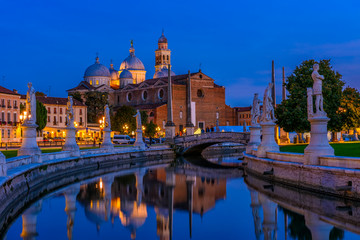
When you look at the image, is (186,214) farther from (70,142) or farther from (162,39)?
(162,39)

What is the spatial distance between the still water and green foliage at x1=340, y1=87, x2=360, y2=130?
70.1 ft

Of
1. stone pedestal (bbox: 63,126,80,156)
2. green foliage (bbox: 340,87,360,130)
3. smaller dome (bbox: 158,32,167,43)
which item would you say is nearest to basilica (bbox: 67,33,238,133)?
smaller dome (bbox: 158,32,167,43)

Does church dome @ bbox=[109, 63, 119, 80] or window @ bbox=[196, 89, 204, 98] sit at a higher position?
church dome @ bbox=[109, 63, 119, 80]

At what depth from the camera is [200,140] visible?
56.1m

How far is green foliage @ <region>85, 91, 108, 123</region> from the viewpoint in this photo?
107 m

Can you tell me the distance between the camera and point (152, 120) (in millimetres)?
100625

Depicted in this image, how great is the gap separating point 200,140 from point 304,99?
47.2 feet

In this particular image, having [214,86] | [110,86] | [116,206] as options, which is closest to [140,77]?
[110,86]

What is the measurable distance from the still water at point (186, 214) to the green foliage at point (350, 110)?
21378 millimetres

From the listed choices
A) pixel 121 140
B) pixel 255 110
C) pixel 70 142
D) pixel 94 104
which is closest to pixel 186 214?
pixel 70 142

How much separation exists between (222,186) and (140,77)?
111m

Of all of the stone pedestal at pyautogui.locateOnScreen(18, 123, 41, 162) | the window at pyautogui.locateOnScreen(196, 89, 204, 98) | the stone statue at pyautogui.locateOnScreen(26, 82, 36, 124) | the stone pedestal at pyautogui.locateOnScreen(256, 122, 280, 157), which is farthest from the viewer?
the window at pyautogui.locateOnScreen(196, 89, 204, 98)

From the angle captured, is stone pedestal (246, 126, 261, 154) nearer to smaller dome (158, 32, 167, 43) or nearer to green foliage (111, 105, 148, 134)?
green foliage (111, 105, 148, 134)

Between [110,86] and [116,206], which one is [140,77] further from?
[116,206]
